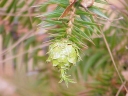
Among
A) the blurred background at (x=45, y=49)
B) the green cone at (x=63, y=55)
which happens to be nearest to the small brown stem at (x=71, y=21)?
the green cone at (x=63, y=55)

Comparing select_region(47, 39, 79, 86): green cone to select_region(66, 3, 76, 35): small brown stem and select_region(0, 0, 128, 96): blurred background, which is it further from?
select_region(0, 0, 128, 96): blurred background

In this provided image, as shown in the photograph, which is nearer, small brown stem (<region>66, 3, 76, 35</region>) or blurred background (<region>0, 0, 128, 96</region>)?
small brown stem (<region>66, 3, 76, 35</region>)

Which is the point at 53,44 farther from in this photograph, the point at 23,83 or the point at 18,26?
the point at 23,83

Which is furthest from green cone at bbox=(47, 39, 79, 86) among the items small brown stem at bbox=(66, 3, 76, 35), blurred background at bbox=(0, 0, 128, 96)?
blurred background at bbox=(0, 0, 128, 96)

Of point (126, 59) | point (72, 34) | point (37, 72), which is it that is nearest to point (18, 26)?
point (37, 72)

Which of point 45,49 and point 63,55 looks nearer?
point 63,55

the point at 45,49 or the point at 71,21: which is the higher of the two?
the point at 71,21

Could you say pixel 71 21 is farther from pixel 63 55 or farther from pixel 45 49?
pixel 45 49

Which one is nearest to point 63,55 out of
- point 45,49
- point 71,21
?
point 71,21
